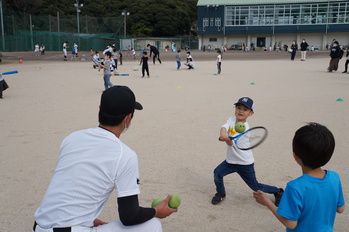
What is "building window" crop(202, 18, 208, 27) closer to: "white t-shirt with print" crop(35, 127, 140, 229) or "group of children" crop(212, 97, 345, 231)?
"group of children" crop(212, 97, 345, 231)

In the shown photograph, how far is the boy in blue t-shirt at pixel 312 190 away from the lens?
85.5 inches

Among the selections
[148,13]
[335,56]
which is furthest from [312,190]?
[148,13]

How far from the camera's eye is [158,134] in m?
7.20

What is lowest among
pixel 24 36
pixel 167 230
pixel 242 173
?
pixel 167 230

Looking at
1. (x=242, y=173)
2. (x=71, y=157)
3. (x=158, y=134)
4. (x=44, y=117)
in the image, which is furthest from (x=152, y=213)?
(x=44, y=117)

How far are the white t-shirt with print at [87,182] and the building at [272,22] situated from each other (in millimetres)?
63841

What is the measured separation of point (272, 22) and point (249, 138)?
65516mm

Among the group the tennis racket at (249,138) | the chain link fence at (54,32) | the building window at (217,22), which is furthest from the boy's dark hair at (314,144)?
the building window at (217,22)

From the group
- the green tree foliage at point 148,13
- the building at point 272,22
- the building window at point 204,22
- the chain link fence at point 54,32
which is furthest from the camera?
the green tree foliage at point 148,13

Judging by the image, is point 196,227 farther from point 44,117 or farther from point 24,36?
point 24,36

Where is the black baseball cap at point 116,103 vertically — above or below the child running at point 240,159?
above

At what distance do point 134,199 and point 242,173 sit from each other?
2235 millimetres

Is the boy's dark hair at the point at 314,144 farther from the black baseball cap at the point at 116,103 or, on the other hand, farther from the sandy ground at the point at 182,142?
the sandy ground at the point at 182,142

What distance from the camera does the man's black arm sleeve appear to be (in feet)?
6.91
